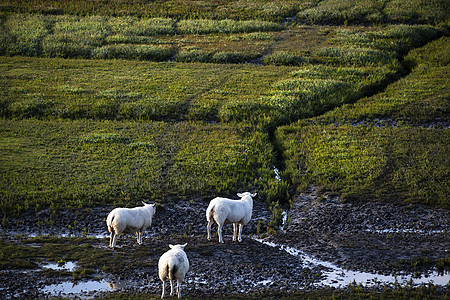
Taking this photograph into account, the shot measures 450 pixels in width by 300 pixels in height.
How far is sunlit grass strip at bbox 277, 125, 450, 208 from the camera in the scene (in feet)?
82.8

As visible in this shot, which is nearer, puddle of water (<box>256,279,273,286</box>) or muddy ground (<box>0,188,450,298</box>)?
muddy ground (<box>0,188,450,298</box>)

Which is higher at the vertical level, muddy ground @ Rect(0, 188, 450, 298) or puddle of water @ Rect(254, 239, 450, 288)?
muddy ground @ Rect(0, 188, 450, 298)

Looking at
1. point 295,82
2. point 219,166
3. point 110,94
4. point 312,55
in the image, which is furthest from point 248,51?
point 219,166

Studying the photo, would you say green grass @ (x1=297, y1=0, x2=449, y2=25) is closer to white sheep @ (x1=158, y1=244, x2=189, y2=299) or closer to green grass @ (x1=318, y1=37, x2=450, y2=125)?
green grass @ (x1=318, y1=37, x2=450, y2=125)

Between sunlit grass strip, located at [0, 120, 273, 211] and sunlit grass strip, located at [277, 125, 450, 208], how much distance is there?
7.03 ft

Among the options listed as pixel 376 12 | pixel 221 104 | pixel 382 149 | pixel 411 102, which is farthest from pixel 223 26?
pixel 382 149

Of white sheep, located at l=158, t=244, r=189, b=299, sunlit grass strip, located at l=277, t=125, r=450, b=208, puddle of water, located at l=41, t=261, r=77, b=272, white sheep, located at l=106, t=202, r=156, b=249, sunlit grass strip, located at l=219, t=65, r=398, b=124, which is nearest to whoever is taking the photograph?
white sheep, located at l=158, t=244, r=189, b=299

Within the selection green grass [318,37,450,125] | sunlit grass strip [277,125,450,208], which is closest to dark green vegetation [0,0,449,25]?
green grass [318,37,450,125]

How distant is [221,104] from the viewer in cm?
→ 3862

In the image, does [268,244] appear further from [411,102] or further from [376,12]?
[376,12]

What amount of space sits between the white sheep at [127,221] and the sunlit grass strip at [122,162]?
5.07 m

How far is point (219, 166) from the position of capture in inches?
1113

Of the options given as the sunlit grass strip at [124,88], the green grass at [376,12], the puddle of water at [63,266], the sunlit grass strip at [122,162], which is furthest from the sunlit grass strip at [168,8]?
the puddle of water at [63,266]

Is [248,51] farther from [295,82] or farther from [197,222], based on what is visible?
[197,222]
